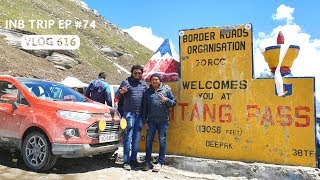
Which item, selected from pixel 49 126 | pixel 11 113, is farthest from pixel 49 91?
pixel 49 126

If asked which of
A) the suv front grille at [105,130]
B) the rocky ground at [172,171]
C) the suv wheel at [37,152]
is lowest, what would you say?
the rocky ground at [172,171]

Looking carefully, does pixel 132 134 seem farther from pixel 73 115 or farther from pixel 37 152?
pixel 37 152

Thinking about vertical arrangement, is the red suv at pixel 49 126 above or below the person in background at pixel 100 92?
below

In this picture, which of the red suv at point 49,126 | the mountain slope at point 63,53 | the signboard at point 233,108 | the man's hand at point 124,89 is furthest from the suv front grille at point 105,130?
the mountain slope at point 63,53

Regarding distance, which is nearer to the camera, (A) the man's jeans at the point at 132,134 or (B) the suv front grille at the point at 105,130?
(B) the suv front grille at the point at 105,130

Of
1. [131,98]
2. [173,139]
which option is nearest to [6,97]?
[131,98]

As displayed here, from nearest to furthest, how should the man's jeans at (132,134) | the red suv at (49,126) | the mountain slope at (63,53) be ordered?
the red suv at (49,126)
the man's jeans at (132,134)
the mountain slope at (63,53)

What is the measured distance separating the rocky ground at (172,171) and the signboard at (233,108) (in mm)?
215

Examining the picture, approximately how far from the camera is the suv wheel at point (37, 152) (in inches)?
→ 273

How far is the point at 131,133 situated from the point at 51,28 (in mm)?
48168

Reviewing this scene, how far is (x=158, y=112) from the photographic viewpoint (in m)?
7.52

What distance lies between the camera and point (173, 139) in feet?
26.3

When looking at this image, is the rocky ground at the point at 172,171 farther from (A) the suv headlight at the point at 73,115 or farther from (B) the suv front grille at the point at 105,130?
(A) the suv headlight at the point at 73,115

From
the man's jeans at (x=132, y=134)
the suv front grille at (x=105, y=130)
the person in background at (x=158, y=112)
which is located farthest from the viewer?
the man's jeans at (x=132, y=134)
